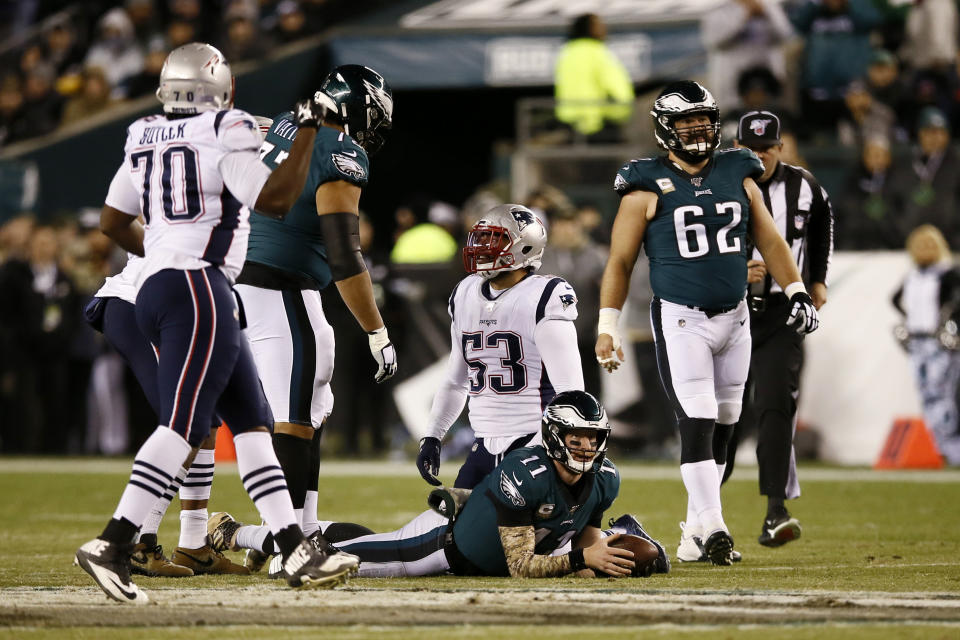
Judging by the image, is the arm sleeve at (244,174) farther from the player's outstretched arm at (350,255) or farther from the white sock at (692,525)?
the white sock at (692,525)

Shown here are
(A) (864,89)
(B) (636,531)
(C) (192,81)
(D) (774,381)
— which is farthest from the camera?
(A) (864,89)

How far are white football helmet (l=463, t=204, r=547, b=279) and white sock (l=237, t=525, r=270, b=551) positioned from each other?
132 centimetres

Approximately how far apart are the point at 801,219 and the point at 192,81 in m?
3.47

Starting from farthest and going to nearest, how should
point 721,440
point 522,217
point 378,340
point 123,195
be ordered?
point 721,440
point 522,217
point 378,340
point 123,195

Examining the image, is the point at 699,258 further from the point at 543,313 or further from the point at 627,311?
the point at 627,311

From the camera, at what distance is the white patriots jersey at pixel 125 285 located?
5.97 m

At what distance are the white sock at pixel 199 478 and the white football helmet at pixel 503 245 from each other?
1.29 metres

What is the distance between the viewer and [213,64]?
532 centimetres

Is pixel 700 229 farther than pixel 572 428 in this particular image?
Yes

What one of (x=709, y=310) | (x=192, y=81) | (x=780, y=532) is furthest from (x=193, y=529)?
(x=780, y=532)

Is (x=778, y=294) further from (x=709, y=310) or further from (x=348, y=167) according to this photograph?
(x=348, y=167)

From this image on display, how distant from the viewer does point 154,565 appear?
6.18 meters

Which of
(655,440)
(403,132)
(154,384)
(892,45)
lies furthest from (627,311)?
(154,384)

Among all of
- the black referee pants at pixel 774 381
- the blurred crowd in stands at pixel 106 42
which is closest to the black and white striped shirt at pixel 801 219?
the black referee pants at pixel 774 381
